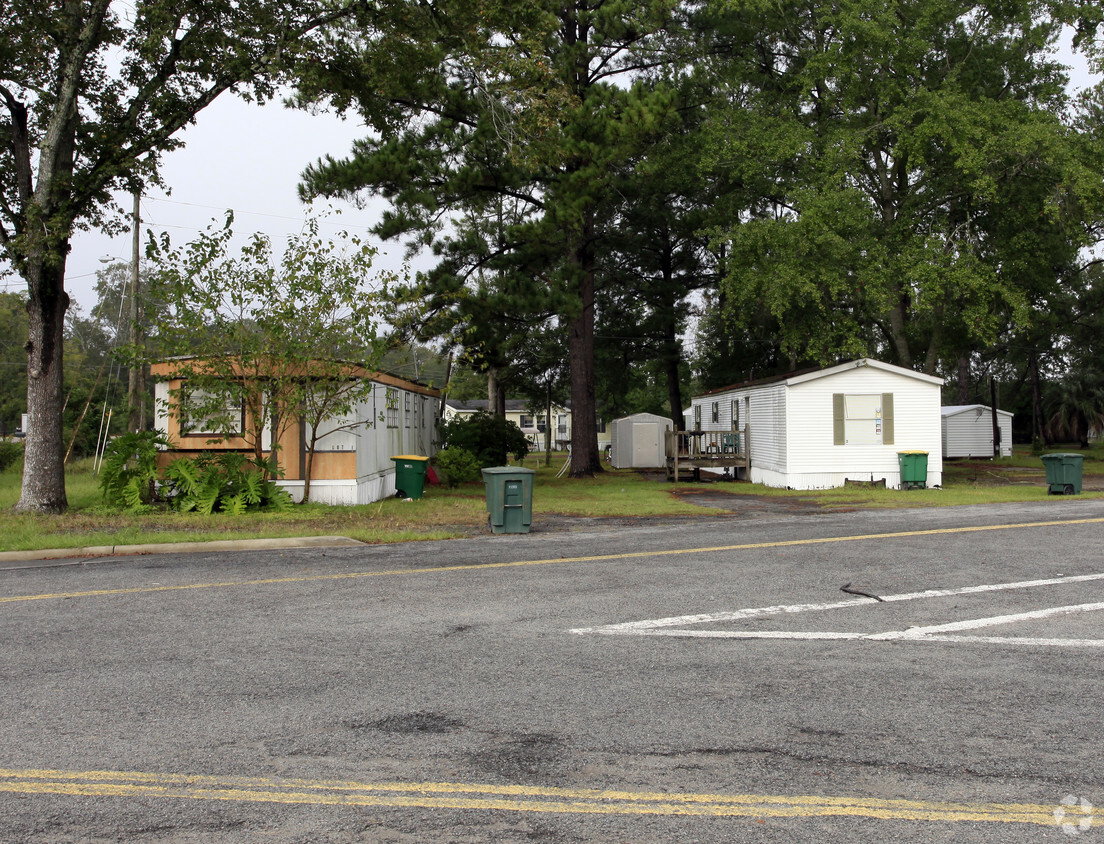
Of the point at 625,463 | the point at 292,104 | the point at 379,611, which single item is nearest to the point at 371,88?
the point at 292,104

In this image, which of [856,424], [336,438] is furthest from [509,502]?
[856,424]

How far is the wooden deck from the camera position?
2595cm

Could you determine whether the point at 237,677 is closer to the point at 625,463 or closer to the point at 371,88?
the point at 371,88

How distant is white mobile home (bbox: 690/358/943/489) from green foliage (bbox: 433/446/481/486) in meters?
8.11

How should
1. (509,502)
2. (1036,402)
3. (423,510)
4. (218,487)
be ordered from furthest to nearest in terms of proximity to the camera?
(1036,402), (423,510), (218,487), (509,502)

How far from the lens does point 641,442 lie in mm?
35500

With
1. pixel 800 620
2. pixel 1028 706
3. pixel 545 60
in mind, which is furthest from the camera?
pixel 545 60

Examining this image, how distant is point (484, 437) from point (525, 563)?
17900 millimetres

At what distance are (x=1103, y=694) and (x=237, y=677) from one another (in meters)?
5.07

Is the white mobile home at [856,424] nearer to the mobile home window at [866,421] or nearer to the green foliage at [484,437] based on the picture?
the mobile home window at [866,421]

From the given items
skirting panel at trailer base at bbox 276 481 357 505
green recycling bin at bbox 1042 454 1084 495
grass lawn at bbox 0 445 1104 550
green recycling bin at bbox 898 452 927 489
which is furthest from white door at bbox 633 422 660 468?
skirting panel at trailer base at bbox 276 481 357 505

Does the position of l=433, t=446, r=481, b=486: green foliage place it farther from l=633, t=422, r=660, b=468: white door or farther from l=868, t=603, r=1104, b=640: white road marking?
l=868, t=603, r=1104, b=640: white road marking

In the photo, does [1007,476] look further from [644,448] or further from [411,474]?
[411,474]

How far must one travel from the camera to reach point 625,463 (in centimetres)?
3581
